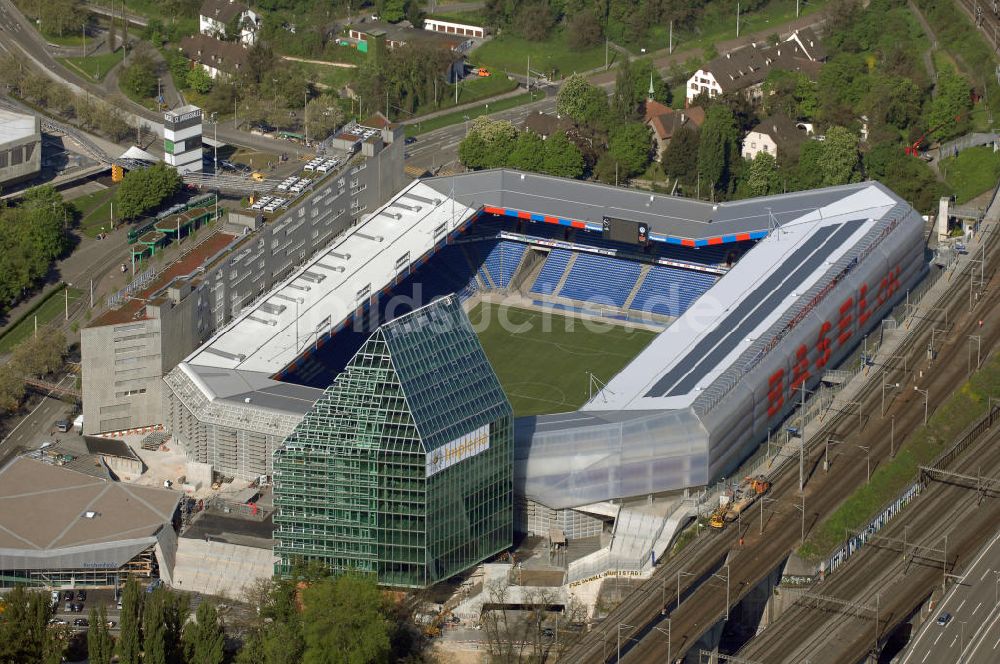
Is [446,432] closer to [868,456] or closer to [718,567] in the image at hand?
[718,567]

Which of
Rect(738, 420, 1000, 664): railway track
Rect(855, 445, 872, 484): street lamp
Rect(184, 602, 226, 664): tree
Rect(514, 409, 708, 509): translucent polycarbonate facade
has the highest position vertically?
Rect(514, 409, 708, 509): translucent polycarbonate facade

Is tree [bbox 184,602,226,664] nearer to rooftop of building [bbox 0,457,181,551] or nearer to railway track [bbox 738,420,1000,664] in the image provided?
rooftop of building [bbox 0,457,181,551]

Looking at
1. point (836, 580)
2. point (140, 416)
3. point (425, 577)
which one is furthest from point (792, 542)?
point (140, 416)

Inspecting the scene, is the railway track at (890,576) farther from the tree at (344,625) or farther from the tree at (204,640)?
the tree at (204,640)

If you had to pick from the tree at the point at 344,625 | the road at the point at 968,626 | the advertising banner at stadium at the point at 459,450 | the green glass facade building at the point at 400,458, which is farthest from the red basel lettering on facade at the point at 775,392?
the tree at the point at 344,625

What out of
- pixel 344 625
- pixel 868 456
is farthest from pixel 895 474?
pixel 344 625

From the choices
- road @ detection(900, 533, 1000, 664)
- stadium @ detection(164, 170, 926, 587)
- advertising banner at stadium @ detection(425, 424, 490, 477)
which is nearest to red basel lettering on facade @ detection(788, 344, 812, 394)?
stadium @ detection(164, 170, 926, 587)
